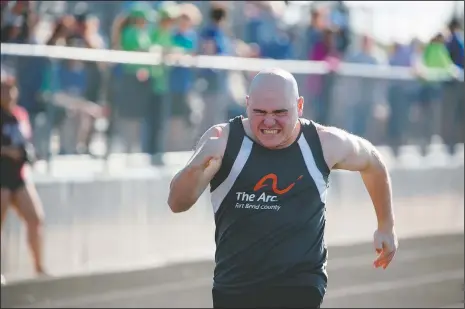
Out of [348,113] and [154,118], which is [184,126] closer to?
[154,118]

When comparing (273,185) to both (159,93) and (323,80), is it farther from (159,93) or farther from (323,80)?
(323,80)

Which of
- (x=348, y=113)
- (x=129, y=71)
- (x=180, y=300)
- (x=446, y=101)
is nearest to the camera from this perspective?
(x=180, y=300)

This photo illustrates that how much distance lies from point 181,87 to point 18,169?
247cm

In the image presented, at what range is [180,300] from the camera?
11711 millimetres

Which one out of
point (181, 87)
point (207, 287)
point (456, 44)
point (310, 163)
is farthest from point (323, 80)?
point (310, 163)

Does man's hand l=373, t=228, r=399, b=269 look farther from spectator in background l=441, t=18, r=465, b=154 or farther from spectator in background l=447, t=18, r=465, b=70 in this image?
spectator in background l=441, t=18, r=465, b=154

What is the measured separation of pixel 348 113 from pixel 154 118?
358 cm

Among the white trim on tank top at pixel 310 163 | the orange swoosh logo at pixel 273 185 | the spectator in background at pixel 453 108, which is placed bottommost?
the orange swoosh logo at pixel 273 185

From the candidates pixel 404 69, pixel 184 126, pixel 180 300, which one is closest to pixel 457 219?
pixel 404 69

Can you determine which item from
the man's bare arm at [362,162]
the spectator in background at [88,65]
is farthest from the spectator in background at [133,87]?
the man's bare arm at [362,162]

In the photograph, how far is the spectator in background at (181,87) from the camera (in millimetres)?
13859

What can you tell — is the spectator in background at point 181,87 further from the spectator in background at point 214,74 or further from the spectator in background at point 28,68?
the spectator in background at point 28,68

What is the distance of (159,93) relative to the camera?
1371cm

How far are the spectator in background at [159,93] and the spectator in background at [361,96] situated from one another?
10.7ft
